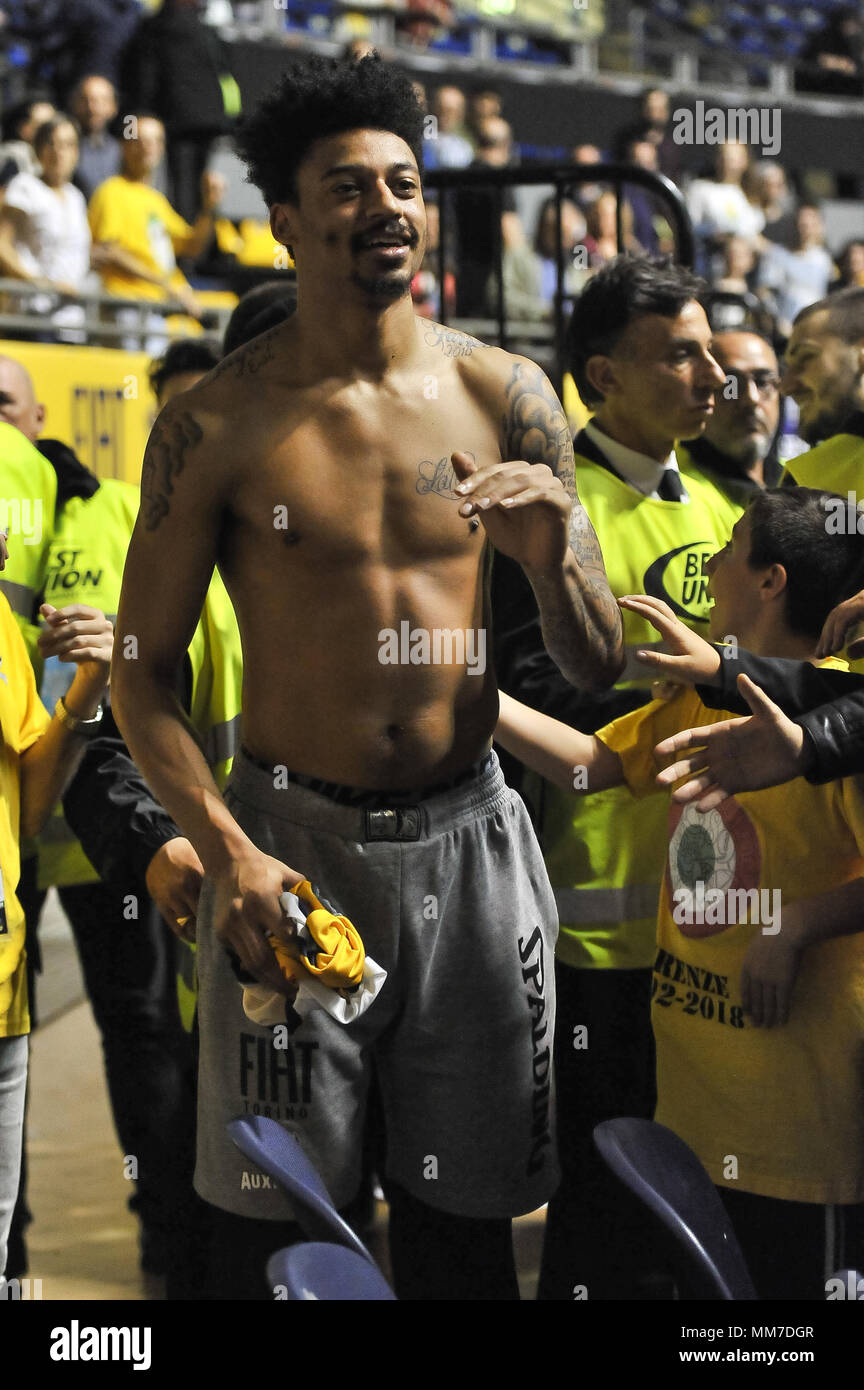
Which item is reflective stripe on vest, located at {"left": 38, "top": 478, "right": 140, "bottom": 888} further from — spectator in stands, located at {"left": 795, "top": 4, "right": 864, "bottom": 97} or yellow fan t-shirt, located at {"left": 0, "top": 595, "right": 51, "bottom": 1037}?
spectator in stands, located at {"left": 795, "top": 4, "right": 864, "bottom": 97}

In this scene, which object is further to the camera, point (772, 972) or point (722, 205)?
point (722, 205)

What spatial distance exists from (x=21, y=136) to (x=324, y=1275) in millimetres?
6936

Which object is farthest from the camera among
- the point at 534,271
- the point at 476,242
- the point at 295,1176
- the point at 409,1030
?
the point at 534,271

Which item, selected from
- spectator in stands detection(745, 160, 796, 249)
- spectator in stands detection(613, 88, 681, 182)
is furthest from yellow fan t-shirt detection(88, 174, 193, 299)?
spectator in stands detection(745, 160, 796, 249)

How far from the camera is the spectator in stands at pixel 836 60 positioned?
13531mm

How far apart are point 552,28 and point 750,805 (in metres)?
12.8

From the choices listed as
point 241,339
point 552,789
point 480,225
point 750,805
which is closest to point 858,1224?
point 750,805

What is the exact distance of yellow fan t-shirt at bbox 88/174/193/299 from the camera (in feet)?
23.5

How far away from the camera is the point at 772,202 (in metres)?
10.6

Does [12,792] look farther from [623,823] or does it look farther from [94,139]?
[94,139]

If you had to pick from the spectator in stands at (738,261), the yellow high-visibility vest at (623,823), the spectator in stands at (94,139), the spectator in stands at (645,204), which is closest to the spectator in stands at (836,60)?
the spectator in stands at (645,204)

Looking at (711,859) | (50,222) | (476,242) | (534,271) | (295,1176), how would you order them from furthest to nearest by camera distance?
(534,271)
(50,222)
(476,242)
(711,859)
(295,1176)

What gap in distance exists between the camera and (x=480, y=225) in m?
4.54

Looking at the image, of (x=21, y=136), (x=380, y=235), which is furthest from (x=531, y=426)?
(x=21, y=136)
